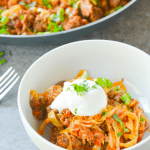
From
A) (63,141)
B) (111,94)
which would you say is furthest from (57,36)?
(63,141)

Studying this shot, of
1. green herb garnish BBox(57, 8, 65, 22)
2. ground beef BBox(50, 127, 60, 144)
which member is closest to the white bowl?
ground beef BBox(50, 127, 60, 144)

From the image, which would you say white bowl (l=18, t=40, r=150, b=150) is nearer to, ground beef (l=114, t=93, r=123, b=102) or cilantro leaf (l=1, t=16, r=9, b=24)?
ground beef (l=114, t=93, r=123, b=102)

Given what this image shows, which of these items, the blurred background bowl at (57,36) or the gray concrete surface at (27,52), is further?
the blurred background bowl at (57,36)

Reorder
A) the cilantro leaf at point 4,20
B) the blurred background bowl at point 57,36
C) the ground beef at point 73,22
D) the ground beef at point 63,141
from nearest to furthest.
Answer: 1. the ground beef at point 63,141
2. the blurred background bowl at point 57,36
3. the ground beef at point 73,22
4. the cilantro leaf at point 4,20

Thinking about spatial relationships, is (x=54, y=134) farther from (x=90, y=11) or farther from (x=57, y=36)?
(x=90, y=11)

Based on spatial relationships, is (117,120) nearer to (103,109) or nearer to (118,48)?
(103,109)

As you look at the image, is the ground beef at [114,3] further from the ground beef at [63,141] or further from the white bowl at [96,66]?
the ground beef at [63,141]

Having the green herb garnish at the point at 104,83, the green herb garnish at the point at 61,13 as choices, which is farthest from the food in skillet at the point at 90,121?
the green herb garnish at the point at 61,13
